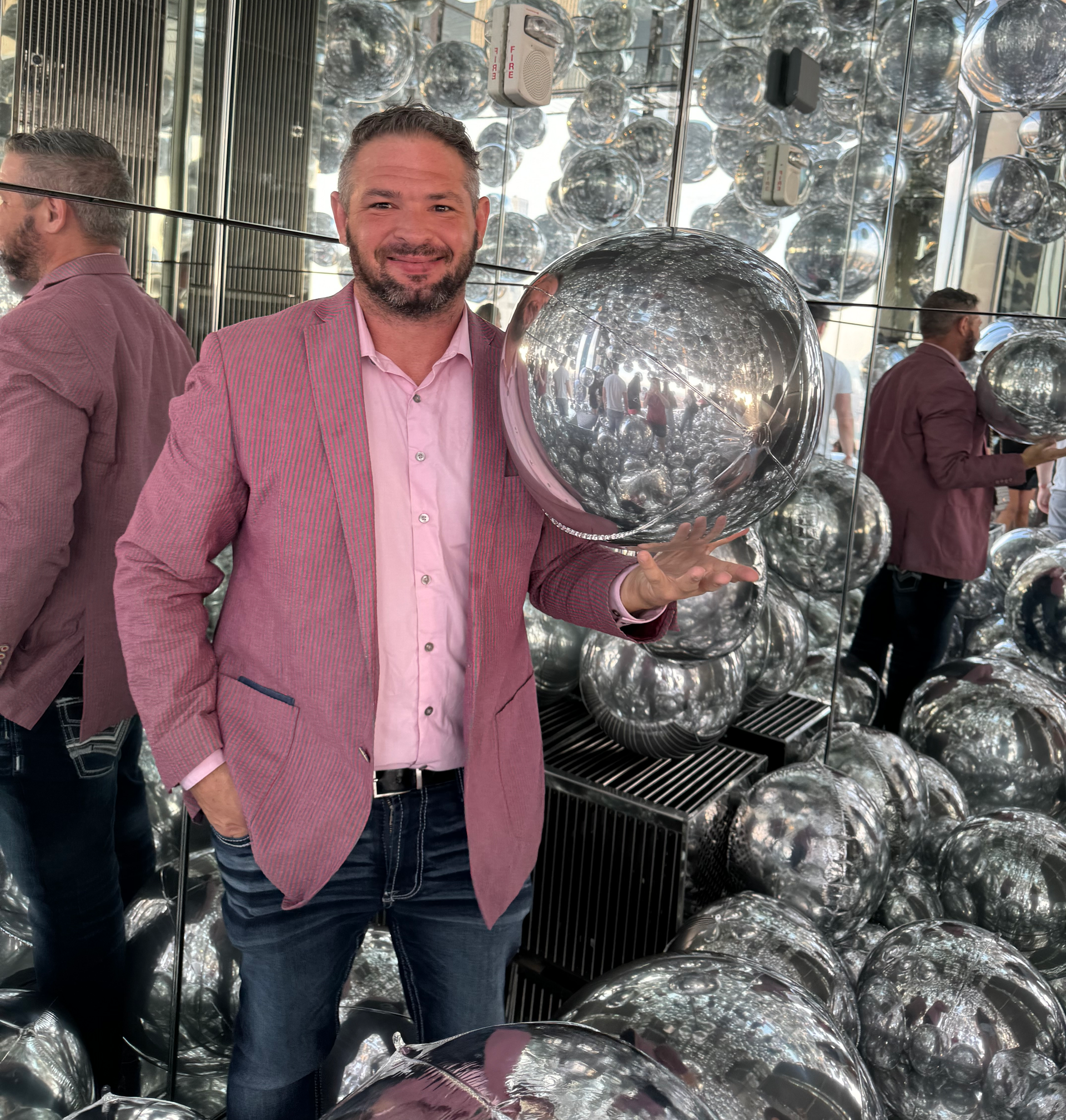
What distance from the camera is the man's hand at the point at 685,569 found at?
1.19 metres

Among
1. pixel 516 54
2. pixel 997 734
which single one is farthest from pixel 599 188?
pixel 997 734

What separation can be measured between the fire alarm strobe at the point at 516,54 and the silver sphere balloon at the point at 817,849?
61.3 inches

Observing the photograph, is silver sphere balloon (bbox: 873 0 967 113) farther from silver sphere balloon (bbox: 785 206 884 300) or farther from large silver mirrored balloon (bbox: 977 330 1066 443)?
large silver mirrored balloon (bbox: 977 330 1066 443)

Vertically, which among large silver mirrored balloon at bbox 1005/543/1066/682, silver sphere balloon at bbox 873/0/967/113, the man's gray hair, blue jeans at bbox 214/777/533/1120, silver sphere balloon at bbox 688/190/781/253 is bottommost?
blue jeans at bbox 214/777/533/1120

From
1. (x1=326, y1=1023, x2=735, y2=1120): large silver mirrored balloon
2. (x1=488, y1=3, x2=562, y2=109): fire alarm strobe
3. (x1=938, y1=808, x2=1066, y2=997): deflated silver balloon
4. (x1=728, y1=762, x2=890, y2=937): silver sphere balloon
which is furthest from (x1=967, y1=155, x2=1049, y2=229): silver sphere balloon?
(x1=326, y1=1023, x2=735, y2=1120): large silver mirrored balloon

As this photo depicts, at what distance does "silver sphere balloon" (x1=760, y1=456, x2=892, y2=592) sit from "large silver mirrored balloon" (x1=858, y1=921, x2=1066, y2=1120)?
113 cm

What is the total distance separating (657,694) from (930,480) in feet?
5.88

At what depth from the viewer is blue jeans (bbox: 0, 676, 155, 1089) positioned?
5.32ft

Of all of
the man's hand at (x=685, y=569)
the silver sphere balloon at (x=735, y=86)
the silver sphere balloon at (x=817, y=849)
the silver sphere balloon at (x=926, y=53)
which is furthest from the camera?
the silver sphere balloon at (x=735, y=86)

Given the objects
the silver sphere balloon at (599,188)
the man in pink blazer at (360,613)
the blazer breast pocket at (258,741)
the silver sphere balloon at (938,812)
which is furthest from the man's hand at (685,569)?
the silver sphere balloon at (599,188)

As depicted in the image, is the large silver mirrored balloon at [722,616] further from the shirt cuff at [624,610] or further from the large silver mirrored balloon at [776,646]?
the shirt cuff at [624,610]

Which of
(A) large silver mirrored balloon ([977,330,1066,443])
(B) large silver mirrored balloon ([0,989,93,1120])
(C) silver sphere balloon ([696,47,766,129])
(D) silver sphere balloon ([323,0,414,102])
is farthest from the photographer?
(C) silver sphere balloon ([696,47,766,129])

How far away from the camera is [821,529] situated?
2822mm

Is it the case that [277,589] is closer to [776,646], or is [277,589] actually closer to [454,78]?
[454,78]
